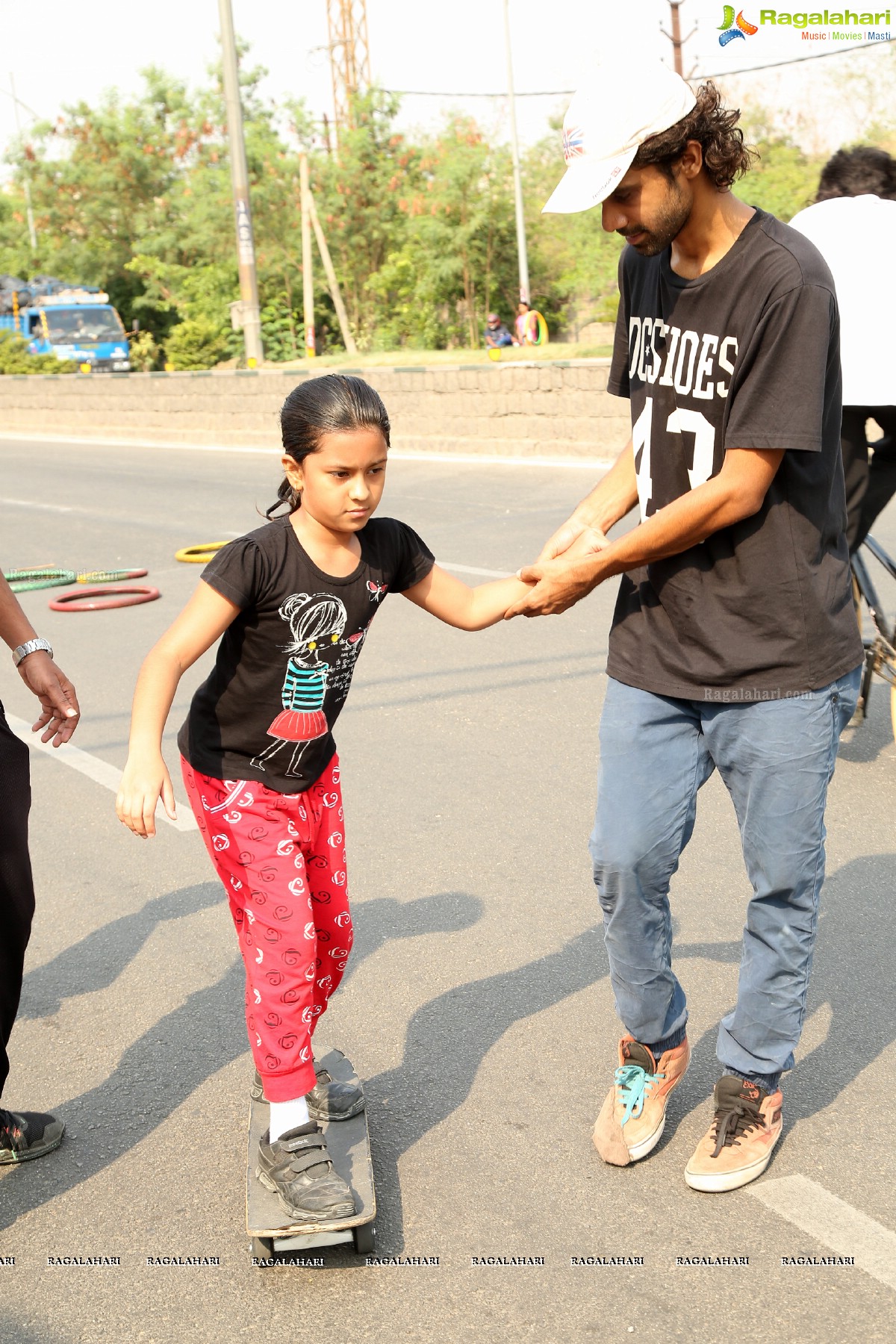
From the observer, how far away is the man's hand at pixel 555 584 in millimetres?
3154

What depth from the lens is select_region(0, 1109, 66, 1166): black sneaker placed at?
10.6 ft

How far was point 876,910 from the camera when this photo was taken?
4.30 meters

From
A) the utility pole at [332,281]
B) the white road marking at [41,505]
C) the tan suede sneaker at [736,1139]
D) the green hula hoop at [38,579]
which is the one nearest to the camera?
the tan suede sneaker at [736,1139]

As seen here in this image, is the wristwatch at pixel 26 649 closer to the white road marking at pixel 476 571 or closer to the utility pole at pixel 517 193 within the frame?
the white road marking at pixel 476 571

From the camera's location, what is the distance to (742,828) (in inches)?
118

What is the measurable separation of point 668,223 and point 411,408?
17073 mm

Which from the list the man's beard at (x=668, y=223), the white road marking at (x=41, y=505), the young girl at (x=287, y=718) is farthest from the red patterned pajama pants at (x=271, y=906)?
the white road marking at (x=41, y=505)

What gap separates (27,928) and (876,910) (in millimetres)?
2552

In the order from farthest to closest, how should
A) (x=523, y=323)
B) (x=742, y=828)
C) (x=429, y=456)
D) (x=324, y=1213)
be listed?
1. (x=523, y=323)
2. (x=429, y=456)
3. (x=742, y=828)
4. (x=324, y=1213)

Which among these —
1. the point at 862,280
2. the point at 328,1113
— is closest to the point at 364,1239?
the point at 328,1113

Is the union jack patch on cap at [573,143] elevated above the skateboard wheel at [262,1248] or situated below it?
above

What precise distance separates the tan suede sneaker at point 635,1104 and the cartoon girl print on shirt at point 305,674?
1012 mm

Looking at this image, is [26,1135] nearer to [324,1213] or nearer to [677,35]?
[324,1213]

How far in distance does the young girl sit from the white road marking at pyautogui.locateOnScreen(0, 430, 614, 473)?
945cm
